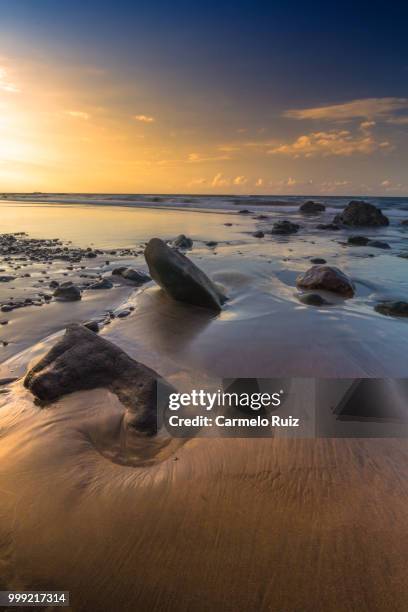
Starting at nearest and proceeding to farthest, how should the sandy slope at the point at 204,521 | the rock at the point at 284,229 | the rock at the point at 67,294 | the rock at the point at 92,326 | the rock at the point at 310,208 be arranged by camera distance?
the sandy slope at the point at 204,521 < the rock at the point at 92,326 < the rock at the point at 67,294 < the rock at the point at 284,229 < the rock at the point at 310,208

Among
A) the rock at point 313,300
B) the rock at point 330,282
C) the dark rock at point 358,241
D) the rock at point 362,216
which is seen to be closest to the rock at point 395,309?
the rock at point 313,300

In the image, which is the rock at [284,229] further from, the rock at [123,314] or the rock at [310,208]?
the rock at [310,208]

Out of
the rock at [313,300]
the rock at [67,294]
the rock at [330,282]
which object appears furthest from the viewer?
the rock at [330,282]

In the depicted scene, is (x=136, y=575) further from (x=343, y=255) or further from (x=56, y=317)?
(x=343, y=255)

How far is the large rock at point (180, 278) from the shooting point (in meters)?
5.28

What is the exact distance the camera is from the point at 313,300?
17.9ft

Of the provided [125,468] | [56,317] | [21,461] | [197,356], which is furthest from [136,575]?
[56,317]

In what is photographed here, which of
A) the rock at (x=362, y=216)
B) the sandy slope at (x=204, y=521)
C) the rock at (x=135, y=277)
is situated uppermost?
the rock at (x=362, y=216)

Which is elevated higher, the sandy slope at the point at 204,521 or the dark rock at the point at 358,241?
the dark rock at the point at 358,241

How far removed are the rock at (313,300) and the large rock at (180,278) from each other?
125 cm

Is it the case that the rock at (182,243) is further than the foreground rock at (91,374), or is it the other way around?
the rock at (182,243)

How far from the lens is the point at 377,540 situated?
1.80 m

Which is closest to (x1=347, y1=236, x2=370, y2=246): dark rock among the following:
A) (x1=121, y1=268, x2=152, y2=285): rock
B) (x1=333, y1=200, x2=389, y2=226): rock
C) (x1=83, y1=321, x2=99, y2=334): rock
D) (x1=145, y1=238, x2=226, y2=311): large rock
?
(x1=333, y1=200, x2=389, y2=226): rock

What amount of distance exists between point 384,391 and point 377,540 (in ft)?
4.91
